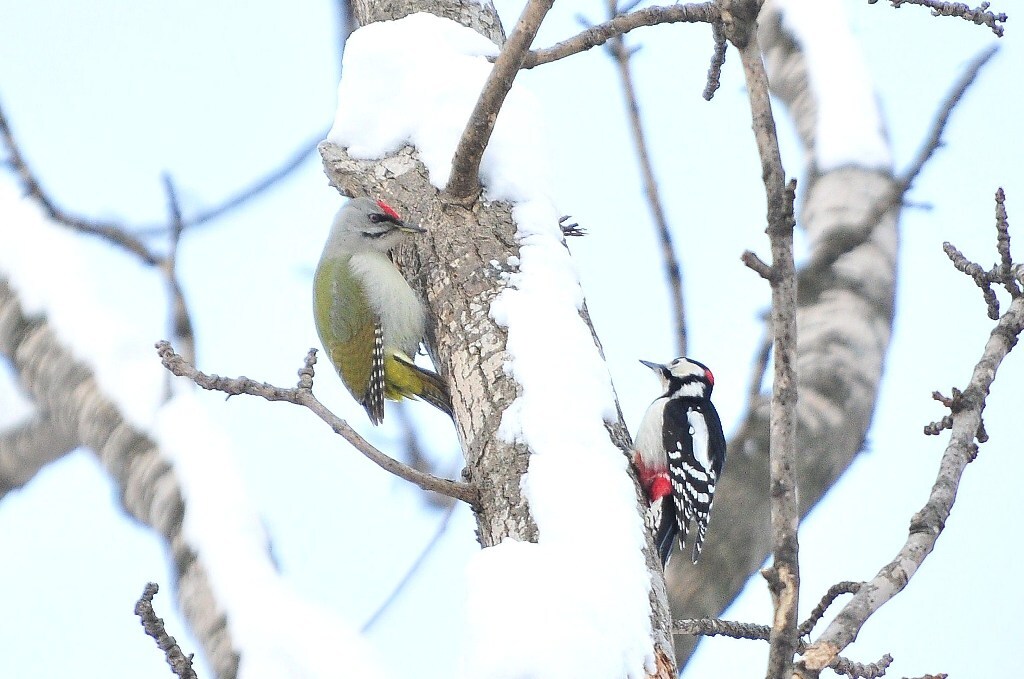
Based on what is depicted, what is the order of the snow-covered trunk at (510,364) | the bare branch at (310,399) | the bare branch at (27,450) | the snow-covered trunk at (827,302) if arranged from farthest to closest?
the snow-covered trunk at (827,302) < the bare branch at (27,450) < the bare branch at (310,399) < the snow-covered trunk at (510,364)

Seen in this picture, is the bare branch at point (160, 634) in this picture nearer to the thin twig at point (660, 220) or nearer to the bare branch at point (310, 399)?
the bare branch at point (310, 399)

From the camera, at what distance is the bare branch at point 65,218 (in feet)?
10.2

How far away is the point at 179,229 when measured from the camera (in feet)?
11.3

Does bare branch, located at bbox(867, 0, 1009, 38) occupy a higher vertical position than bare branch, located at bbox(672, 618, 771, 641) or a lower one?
higher

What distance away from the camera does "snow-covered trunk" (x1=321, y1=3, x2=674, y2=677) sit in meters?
2.10

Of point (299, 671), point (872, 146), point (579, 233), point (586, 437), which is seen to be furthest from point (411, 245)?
point (872, 146)

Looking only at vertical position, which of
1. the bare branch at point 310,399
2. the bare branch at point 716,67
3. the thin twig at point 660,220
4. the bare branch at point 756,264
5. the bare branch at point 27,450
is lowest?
the bare branch at point 27,450

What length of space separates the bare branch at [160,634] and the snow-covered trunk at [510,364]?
2.10 ft

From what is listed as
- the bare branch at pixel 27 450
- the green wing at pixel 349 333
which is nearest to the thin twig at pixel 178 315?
the bare branch at pixel 27 450

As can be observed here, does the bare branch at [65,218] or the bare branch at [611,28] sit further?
the bare branch at [65,218]

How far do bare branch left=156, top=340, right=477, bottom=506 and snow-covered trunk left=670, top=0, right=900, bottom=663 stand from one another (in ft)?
5.00

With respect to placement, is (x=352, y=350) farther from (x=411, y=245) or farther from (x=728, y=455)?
(x=728, y=455)

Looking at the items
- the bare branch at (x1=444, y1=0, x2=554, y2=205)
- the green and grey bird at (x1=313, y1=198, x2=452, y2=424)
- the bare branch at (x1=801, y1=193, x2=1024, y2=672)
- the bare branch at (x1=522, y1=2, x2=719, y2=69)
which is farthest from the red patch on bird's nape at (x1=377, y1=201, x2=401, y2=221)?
the bare branch at (x1=801, y1=193, x2=1024, y2=672)

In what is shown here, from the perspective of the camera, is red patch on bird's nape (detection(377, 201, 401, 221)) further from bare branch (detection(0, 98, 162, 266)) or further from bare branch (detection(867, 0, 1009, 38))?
bare branch (detection(867, 0, 1009, 38))
